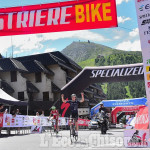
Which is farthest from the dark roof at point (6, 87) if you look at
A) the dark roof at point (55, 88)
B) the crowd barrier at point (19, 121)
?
the crowd barrier at point (19, 121)

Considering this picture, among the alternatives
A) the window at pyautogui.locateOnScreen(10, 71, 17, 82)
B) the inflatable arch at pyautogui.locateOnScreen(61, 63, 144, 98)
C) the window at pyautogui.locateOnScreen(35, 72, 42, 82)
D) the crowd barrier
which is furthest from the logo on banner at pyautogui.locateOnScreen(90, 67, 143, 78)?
the window at pyautogui.locateOnScreen(35, 72, 42, 82)

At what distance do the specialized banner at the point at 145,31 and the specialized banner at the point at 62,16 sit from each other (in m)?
1.47

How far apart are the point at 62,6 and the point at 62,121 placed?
20004mm

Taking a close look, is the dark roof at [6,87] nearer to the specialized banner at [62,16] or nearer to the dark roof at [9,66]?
the dark roof at [9,66]

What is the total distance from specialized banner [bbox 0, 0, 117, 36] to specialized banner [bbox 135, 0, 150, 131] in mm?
1474

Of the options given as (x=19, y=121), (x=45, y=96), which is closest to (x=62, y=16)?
(x=19, y=121)

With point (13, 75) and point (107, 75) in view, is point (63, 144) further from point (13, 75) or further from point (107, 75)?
point (13, 75)

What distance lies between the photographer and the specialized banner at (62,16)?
23.8 ft

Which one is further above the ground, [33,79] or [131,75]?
[33,79]

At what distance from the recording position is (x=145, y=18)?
570 cm

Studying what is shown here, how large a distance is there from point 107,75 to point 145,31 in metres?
13.7

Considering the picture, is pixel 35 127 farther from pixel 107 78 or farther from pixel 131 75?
pixel 131 75

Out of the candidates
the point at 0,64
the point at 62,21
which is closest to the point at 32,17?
the point at 62,21

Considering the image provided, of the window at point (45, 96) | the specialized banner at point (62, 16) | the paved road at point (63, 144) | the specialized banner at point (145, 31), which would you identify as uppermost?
the window at point (45, 96)
